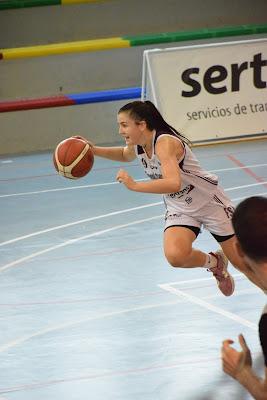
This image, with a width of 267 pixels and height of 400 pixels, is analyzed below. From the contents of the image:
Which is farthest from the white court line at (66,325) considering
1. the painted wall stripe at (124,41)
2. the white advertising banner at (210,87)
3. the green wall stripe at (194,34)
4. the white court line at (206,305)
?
the green wall stripe at (194,34)

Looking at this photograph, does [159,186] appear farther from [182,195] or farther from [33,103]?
[33,103]

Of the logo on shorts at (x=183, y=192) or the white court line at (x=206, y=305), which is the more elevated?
the logo on shorts at (x=183, y=192)

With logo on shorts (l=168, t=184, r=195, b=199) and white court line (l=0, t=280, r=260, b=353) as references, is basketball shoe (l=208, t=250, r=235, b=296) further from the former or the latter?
logo on shorts (l=168, t=184, r=195, b=199)

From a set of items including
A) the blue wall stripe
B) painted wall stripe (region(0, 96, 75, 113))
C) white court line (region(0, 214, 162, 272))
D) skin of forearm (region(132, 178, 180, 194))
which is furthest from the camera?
the blue wall stripe

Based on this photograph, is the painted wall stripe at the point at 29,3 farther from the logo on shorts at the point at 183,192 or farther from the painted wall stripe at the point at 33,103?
the logo on shorts at the point at 183,192

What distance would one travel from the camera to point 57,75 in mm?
14133

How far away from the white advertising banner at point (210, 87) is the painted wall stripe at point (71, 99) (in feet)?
1.49

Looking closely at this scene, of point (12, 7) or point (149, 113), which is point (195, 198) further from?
point (12, 7)

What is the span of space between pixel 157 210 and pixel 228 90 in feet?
12.4

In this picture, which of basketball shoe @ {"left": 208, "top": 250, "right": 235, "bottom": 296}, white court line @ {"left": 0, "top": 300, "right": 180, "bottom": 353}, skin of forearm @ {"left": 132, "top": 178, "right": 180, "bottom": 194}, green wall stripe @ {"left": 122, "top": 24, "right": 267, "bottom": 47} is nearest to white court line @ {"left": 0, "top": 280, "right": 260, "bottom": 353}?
white court line @ {"left": 0, "top": 300, "right": 180, "bottom": 353}

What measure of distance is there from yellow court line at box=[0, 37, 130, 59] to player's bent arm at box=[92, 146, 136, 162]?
6665 mm

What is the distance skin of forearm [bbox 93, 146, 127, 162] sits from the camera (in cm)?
720

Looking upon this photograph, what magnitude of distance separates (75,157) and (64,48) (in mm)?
6998

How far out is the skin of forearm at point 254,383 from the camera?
10.6ft
